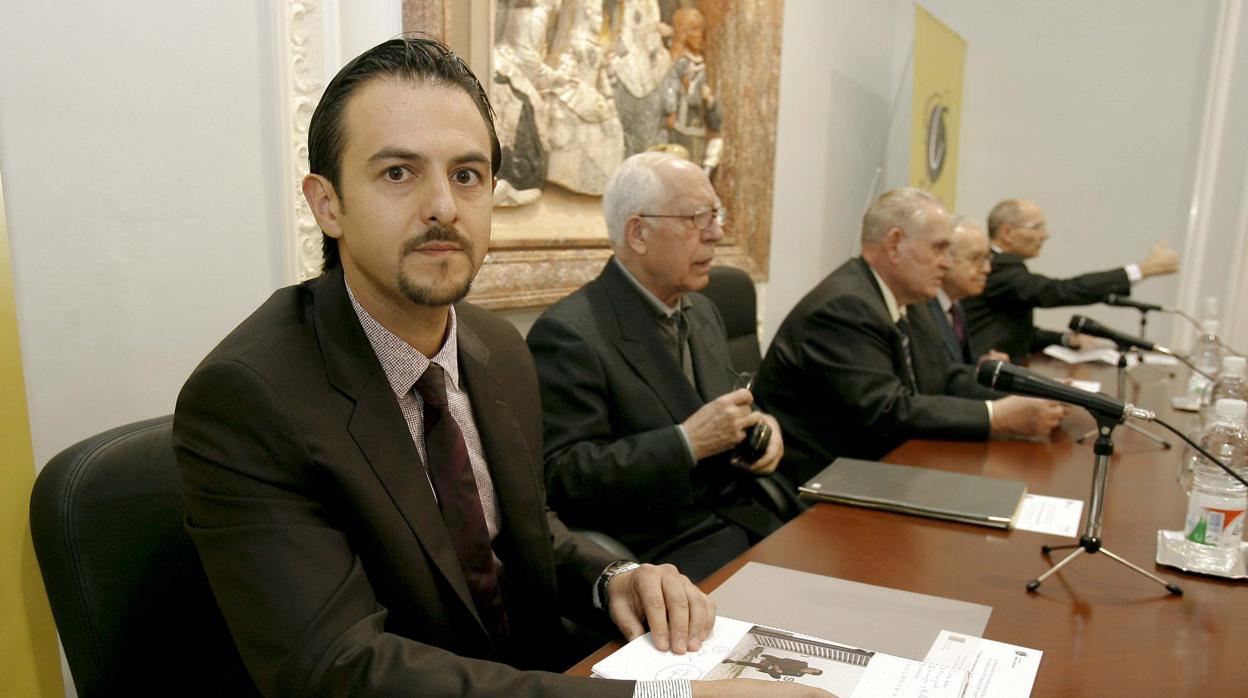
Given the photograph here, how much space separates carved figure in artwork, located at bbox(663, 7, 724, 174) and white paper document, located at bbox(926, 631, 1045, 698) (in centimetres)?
271

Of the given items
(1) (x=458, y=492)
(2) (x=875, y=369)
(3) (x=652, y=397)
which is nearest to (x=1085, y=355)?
(2) (x=875, y=369)

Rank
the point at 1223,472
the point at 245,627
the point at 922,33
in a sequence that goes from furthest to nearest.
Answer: the point at 922,33
the point at 1223,472
the point at 245,627

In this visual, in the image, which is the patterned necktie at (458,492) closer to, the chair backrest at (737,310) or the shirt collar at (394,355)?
the shirt collar at (394,355)

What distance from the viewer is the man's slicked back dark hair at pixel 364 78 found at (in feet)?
3.96

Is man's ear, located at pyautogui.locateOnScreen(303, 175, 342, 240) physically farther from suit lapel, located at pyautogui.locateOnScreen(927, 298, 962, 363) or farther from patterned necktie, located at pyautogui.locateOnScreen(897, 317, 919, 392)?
suit lapel, located at pyautogui.locateOnScreen(927, 298, 962, 363)

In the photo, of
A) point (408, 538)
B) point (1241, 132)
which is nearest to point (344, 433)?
point (408, 538)

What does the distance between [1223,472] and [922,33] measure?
4.10 meters

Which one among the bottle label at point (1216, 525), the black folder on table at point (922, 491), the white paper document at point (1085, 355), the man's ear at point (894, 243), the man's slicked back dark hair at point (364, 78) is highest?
the man's slicked back dark hair at point (364, 78)

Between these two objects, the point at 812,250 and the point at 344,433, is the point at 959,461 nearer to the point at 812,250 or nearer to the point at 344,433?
the point at 344,433

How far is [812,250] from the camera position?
514 cm

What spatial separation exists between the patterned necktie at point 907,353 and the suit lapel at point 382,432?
6.65ft

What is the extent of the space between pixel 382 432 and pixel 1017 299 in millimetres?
4220

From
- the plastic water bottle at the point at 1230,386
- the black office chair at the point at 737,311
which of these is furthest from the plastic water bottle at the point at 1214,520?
the black office chair at the point at 737,311

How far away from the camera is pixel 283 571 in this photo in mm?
971
